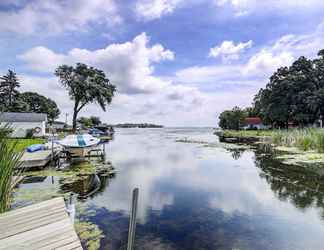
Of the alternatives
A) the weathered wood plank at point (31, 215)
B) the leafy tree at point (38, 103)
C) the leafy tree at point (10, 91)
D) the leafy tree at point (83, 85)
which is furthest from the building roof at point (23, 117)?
the weathered wood plank at point (31, 215)

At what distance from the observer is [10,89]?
4581 centimetres

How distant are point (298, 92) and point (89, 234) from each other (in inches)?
1395

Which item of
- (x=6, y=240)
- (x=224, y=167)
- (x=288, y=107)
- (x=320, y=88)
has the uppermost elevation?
(x=320, y=88)

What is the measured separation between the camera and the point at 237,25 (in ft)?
44.4

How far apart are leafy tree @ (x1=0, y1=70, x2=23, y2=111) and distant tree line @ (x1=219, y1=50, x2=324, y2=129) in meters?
44.5

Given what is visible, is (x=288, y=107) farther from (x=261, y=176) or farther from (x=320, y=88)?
(x=261, y=176)

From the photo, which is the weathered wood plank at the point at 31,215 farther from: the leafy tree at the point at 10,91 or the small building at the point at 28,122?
the leafy tree at the point at 10,91

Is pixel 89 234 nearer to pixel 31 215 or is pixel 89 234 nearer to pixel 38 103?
pixel 31 215

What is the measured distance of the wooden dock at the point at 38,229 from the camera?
2.34m

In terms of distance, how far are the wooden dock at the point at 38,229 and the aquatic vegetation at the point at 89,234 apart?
0.74 m

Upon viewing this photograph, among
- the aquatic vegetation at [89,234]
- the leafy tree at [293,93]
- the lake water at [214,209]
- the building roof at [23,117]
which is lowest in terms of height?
the lake water at [214,209]

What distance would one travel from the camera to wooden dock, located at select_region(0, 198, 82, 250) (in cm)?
234

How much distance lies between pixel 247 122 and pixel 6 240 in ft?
204

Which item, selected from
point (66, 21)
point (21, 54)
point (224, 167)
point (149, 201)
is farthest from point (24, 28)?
point (224, 167)
